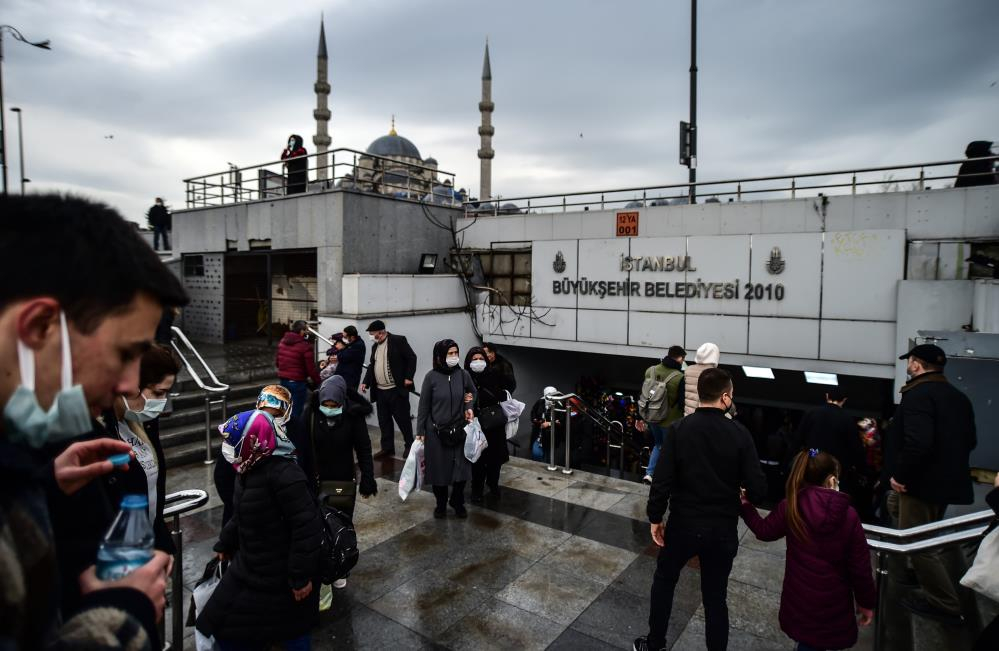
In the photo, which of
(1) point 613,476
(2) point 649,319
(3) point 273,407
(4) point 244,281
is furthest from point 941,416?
(4) point 244,281

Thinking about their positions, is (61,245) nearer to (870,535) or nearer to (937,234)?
(870,535)

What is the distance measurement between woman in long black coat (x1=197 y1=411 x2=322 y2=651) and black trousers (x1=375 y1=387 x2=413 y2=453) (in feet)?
17.3

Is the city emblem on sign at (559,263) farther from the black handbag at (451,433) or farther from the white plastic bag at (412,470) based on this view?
the white plastic bag at (412,470)

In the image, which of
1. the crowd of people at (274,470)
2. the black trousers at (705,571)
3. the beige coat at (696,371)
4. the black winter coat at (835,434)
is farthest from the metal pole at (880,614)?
the beige coat at (696,371)

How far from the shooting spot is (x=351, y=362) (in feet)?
28.7

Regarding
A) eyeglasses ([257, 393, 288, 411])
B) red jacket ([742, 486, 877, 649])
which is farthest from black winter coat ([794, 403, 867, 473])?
eyeglasses ([257, 393, 288, 411])

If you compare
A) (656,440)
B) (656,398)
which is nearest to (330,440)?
(656,398)

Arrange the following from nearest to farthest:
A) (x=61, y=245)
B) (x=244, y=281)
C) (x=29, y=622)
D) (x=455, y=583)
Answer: (x=29, y=622)
(x=61, y=245)
(x=455, y=583)
(x=244, y=281)

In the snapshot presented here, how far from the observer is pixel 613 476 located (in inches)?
314

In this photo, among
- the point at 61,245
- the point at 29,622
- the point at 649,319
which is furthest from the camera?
the point at 649,319

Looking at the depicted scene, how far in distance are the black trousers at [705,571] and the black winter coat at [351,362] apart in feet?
19.2

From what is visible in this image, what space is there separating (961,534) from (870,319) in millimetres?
A: 8158

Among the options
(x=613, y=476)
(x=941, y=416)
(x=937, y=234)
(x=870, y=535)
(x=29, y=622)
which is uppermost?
(x=937, y=234)

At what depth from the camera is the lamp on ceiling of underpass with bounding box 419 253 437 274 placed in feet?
47.7
